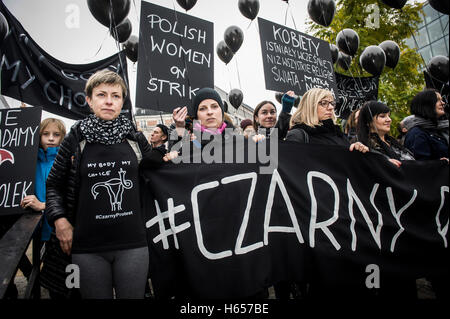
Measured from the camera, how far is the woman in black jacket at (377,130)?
2.76m

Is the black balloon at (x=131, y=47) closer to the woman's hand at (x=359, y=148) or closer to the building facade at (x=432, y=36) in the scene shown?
the woman's hand at (x=359, y=148)

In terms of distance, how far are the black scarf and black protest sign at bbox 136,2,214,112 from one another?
0.85 metres

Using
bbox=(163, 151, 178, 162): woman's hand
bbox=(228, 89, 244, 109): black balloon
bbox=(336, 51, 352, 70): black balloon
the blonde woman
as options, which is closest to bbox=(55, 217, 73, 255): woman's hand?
bbox=(163, 151, 178, 162): woman's hand

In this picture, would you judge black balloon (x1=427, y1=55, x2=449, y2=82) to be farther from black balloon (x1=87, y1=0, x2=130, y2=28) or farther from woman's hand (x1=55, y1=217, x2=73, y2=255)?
woman's hand (x1=55, y1=217, x2=73, y2=255)

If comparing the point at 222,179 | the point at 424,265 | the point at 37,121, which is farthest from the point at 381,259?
the point at 37,121

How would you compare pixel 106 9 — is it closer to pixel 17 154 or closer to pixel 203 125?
pixel 17 154

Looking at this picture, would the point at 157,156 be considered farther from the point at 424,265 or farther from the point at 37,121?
the point at 424,265

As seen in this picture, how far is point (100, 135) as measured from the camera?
1724 millimetres

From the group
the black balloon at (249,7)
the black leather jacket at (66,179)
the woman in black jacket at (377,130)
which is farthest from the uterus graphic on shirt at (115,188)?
the black balloon at (249,7)

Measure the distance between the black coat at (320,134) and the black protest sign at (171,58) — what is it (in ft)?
3.76

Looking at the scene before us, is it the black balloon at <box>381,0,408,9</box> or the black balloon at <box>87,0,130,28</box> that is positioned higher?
the black balloon at <box>381,0,408,9</box>

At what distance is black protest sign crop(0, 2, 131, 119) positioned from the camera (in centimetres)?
307

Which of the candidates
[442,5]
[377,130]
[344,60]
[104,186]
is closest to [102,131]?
[104,186]
